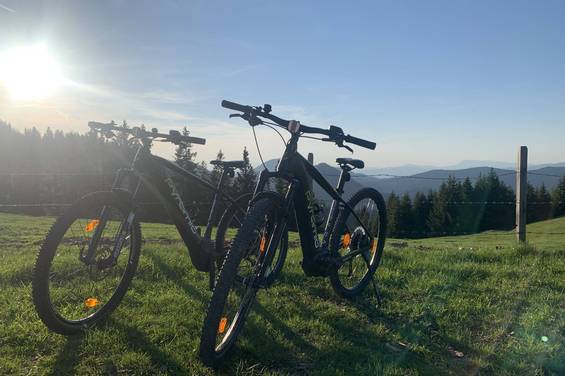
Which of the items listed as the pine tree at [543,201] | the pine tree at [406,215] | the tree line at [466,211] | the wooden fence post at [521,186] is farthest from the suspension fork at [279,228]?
the pine tree at [406,215]

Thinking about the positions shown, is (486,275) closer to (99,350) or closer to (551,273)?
(551,273)

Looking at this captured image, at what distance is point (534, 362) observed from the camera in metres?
3.32

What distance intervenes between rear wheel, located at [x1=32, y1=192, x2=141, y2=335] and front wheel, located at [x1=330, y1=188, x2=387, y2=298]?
6.68 ft

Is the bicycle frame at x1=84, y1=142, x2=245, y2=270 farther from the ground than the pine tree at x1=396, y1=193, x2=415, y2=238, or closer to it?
farther from the ground

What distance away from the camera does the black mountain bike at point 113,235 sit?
3.28 meters

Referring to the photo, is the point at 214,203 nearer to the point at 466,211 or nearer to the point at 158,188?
the point at 158,188

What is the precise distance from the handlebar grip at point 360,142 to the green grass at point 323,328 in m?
1.70

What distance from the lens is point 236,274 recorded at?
10.9 feet

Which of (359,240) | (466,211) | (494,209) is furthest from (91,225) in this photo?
(494,209)

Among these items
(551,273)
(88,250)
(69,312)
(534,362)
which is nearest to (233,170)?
(88,250)

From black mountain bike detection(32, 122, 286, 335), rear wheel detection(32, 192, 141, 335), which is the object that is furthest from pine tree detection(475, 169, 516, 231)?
rear wheel detection(32, 192, 141, 335)

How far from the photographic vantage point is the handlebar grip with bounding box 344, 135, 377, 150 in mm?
4293

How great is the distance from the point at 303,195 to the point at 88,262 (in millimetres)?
1941

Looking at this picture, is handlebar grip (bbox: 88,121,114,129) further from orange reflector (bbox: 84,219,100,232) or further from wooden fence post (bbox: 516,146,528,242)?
wooden fence post (bbox: 516,146,528,242)
